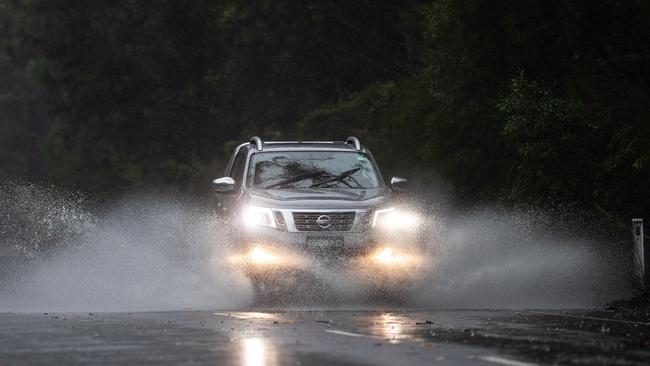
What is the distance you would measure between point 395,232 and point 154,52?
41.9m

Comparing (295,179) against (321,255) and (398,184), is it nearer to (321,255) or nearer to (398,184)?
(398,184)

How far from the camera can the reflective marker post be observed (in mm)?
20672

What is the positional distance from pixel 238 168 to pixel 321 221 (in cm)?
276

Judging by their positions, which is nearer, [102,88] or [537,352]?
[537,352]

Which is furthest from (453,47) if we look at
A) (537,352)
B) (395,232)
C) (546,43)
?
(537,352)

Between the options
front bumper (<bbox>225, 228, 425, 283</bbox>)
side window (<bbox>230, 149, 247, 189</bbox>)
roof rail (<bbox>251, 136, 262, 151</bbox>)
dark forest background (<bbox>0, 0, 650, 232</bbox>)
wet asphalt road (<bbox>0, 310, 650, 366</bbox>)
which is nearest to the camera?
wet asphalt road (<bbox>0, 310, 650, 366</bbox>)

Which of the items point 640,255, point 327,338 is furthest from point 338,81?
point 327,338

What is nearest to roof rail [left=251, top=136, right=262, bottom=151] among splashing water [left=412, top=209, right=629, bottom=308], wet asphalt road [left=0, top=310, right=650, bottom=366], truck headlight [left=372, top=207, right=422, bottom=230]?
truck headlight [left=372, top=207, right=422, bottom=230]

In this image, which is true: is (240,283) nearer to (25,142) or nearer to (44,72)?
(44,72)

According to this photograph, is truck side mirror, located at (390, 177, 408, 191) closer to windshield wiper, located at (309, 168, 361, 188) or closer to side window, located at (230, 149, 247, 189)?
windshield wiper, located at (309, 168, 361, 188)

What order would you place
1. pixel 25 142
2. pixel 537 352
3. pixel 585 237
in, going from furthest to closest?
pixel 25 142 < pixel 585 237 < pixel 537 352

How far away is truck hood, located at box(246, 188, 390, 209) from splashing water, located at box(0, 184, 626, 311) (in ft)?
2.55

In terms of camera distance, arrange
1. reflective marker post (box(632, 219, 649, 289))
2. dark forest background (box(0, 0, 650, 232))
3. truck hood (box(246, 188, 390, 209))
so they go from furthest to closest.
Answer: dark forest background (box(0, 0, 650, 232)) → reflective marker post (box(632, 219, 649, 289)) → truck hood (box(246, 188, 390, 209))

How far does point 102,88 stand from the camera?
203 ft
